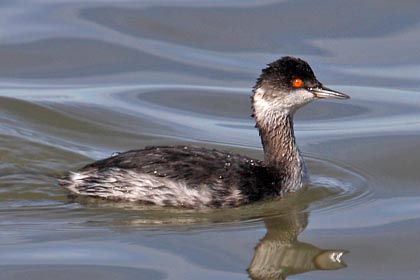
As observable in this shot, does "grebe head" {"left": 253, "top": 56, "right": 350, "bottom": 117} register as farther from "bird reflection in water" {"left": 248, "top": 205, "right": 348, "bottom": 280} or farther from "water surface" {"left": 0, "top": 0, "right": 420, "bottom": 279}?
"bird reflection in water" {"left": 248, "top": 205, "right": 348, "bottom": 280}

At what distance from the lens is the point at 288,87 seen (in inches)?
424

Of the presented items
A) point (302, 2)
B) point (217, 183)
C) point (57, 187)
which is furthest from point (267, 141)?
point (302, 2)

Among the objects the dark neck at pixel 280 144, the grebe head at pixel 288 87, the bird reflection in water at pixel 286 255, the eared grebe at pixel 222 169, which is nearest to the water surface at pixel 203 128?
the bird reflection in water at pixel 286 255

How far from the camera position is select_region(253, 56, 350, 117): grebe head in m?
10.8

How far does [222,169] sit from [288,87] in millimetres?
894

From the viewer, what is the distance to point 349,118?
13289 mm

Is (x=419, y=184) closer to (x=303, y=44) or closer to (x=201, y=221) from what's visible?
(x=201, y=221)

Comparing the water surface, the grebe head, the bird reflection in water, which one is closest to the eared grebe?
the grebe head

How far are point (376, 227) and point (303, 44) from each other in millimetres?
5511

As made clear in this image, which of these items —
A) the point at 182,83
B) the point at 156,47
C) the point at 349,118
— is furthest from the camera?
the point at 156,47

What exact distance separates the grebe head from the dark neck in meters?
0.12

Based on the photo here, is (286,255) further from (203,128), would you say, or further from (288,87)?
(203,128)

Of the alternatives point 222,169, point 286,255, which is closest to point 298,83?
point 222,169

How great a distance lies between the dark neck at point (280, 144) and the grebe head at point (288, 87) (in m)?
0.12
